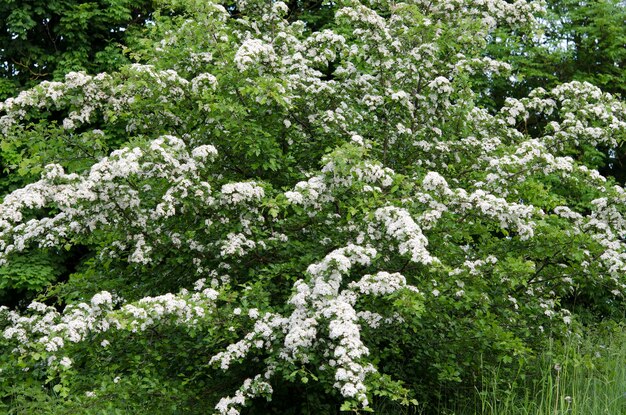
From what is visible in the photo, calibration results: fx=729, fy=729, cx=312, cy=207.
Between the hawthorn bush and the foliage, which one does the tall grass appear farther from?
the foliage

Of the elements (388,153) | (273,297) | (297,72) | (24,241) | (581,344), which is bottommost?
(581,344)

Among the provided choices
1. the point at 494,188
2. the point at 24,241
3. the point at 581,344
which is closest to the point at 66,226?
the point at 24,241

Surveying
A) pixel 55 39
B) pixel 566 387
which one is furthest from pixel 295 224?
pixel 55 39

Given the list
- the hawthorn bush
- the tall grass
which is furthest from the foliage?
the tall grass

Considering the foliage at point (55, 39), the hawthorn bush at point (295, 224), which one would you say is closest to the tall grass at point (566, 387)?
the hawthorn bush at point (295, 224)

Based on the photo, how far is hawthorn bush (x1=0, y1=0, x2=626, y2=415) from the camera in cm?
481

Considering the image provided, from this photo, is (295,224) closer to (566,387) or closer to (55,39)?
(566,387)

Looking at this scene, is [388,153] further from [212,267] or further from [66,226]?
[66,226]

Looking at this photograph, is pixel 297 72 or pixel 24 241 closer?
pixel 24 241

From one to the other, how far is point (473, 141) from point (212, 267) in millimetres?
2606

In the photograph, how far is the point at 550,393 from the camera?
15.6ft

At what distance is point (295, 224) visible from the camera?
19.2 feet

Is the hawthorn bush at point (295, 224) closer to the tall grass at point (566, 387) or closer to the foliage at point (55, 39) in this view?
the tall grass at point (566, 387)

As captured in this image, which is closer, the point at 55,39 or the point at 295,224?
the point at 295,224
